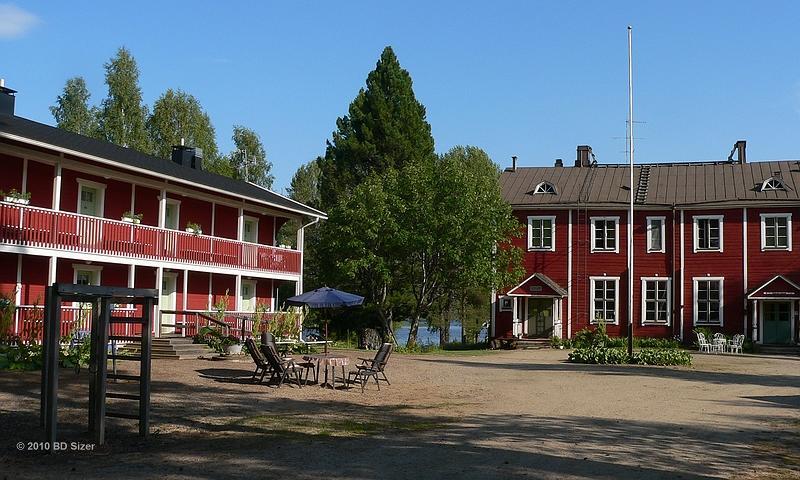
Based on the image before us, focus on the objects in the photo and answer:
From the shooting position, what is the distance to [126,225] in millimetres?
25469

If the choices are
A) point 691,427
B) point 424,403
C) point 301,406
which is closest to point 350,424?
point 301,406

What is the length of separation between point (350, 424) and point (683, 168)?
35678 millimetres

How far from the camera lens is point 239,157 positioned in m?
62.8

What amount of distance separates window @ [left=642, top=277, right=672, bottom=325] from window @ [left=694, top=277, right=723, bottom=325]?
1.22 m

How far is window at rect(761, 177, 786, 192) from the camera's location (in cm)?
4052

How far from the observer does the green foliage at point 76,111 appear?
50612 mm

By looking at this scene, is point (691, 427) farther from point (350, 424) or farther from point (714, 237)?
point (714, 237)

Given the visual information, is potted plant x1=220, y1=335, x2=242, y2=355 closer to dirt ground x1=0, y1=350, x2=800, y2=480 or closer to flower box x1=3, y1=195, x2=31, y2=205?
dirt ground x1=0, y1=350, x2=800, y2=480

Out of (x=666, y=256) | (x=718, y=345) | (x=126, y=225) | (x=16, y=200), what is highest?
(x=666, y=256)

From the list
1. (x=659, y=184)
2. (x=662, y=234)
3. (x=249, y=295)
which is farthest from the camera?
(x=659, y=184)

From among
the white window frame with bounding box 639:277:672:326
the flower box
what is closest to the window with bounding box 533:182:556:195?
the white window frame with bounding box 639:277:672:326

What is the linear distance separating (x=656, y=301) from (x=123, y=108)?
Result: 31.1 m

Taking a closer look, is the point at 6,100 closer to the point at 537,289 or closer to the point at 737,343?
the point at 537,289

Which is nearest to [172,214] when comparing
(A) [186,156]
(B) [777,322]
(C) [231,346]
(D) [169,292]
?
(D) [169,292]
